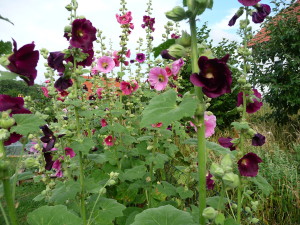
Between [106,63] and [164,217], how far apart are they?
2250mm

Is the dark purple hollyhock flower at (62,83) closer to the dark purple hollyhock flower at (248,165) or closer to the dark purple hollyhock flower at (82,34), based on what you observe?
the dark purple hollyhock flower at (82,34)

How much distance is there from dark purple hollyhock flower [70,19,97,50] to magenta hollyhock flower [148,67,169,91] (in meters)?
0.54

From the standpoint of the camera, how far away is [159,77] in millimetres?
2076

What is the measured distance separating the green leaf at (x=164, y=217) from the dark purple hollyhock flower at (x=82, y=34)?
114cm

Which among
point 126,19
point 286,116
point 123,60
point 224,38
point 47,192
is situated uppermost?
point 224,38

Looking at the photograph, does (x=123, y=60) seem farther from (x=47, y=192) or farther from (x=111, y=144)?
(x=47, y=192)

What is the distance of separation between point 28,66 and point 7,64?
0.07m

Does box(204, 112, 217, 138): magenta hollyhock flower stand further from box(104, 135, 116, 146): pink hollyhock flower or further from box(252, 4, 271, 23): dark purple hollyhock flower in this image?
box(104, 135, 116, 146): pink hollyhock flower

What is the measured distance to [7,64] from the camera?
2.90 feet

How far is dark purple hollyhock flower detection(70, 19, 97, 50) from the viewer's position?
1.68 metres

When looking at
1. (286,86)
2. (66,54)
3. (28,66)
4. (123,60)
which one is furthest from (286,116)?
(28,66)

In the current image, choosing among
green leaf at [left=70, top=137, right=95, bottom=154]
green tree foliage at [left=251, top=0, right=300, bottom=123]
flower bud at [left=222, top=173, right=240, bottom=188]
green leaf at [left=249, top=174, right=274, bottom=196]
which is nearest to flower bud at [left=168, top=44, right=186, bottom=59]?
flower bud at [left=222, top=173, right=240, bottom=188]

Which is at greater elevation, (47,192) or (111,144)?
(111,144)

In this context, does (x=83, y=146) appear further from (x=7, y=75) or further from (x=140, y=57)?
(x=140, y=57)
